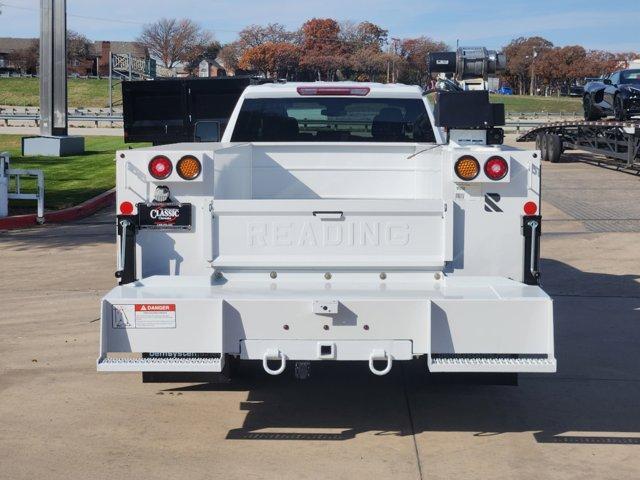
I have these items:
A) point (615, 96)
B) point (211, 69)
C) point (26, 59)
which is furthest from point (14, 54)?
point (615, 96)

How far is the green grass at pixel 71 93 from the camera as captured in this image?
79.6 meters

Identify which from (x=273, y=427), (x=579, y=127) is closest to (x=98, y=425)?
(x=273, y=427)

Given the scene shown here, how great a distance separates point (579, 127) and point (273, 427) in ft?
67.9

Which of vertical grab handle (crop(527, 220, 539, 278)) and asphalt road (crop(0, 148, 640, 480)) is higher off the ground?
vertical grab handle (crop(527, 220, 539, 278))

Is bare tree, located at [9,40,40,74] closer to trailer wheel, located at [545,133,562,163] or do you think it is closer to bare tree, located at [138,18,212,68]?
bare tree, located at [138,18,212,68]

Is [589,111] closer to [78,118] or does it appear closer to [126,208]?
[126,208]

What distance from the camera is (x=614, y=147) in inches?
915

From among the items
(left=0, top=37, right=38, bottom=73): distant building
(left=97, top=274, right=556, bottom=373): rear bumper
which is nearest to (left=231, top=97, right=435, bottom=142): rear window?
(left=97, top=274, right=556, bottom=373): rear bumper

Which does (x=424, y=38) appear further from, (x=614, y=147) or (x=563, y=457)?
(x=563, y=457)

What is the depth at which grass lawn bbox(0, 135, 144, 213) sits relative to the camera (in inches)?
654

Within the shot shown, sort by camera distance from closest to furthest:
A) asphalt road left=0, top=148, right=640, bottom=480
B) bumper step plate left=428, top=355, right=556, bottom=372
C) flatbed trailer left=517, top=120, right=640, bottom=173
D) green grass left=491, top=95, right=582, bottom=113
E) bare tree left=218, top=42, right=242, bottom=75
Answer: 1. bumper step plate left=428, top=355, right=556, bottom=372
2. asphalt road left=0, top=148, right=640, bottom=480
3. flatbed trailer left=517, top=120, right=640, bottom=173
4. green grass left=491, top=95, right=582, bottom=113
5. bare tree left=218, top=42, right=242, bottom=75

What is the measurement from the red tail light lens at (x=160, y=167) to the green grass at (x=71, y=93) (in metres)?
73.0

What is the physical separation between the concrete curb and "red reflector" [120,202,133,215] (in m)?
9.08

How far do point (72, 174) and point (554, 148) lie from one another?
12908 millimetres
